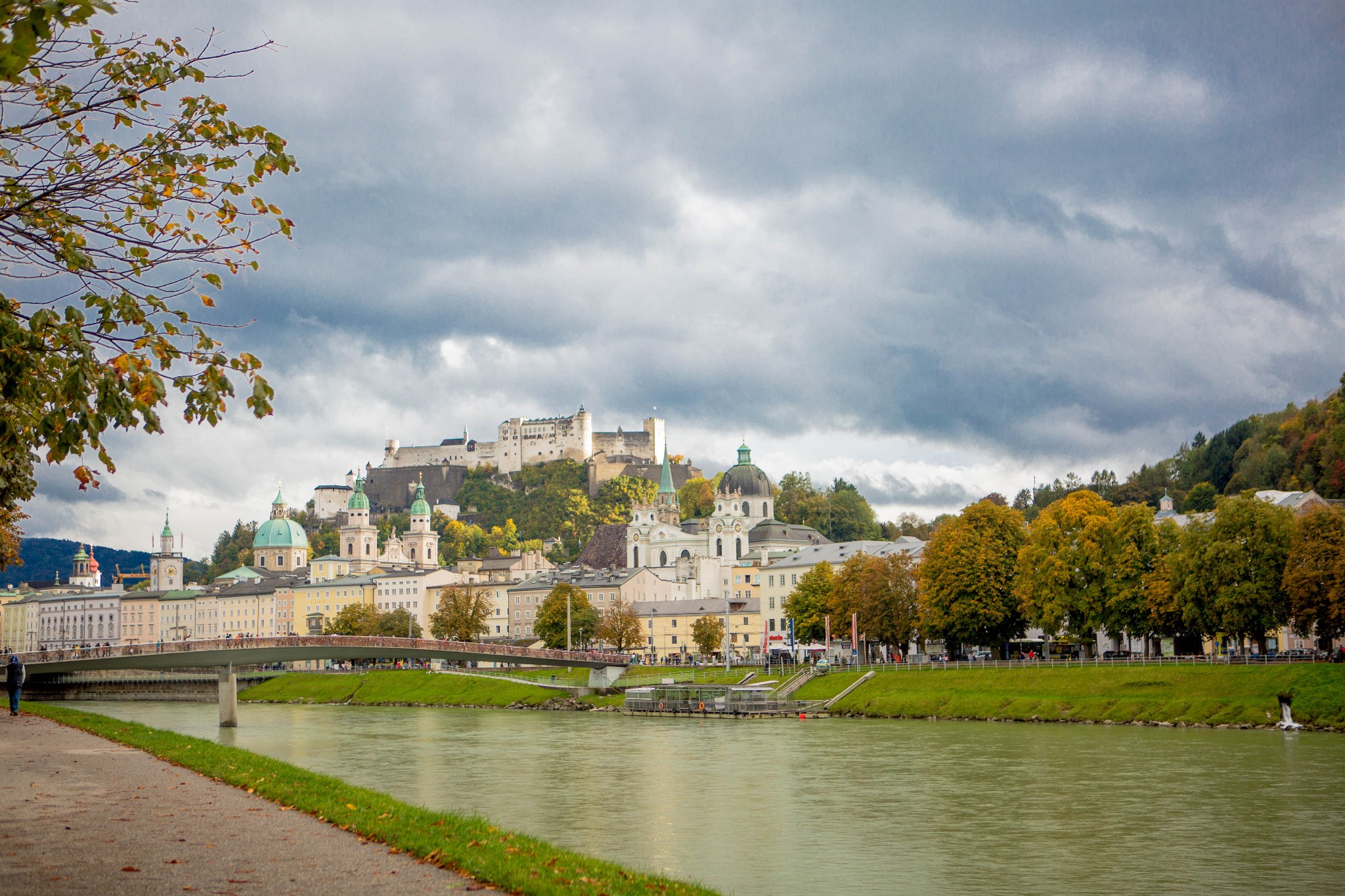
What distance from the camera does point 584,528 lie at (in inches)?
7269

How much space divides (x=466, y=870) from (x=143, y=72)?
24.2 ft

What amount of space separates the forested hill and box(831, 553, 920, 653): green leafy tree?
28710 millimetres

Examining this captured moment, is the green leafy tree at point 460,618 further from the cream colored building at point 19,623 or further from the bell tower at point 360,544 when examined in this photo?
the cream colored building at point 19,623

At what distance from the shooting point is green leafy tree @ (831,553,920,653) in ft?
225

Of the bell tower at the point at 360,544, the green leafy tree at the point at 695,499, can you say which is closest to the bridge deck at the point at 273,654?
the green leafy tree at the point at 695,499

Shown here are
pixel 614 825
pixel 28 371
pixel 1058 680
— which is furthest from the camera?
pixel 1058 680

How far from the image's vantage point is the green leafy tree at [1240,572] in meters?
50.3

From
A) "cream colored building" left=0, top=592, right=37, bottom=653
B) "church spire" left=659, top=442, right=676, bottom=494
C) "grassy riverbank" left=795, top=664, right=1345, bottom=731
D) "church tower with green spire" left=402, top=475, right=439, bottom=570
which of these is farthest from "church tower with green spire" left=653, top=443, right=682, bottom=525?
"grassy riverbank" left=795, top=664, right=1345, bottom=731

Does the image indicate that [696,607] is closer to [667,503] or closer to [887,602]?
[887,602]

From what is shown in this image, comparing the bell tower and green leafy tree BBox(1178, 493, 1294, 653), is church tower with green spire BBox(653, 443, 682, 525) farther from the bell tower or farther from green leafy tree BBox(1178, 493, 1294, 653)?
green leafy tree BBox(1178, 493, 1294, 653)

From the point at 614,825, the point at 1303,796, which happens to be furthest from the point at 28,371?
the point at 1303,796

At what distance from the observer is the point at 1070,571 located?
58.0 m

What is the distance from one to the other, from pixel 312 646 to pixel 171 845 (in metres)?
46.7

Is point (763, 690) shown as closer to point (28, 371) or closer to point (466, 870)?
point (466, 870)
